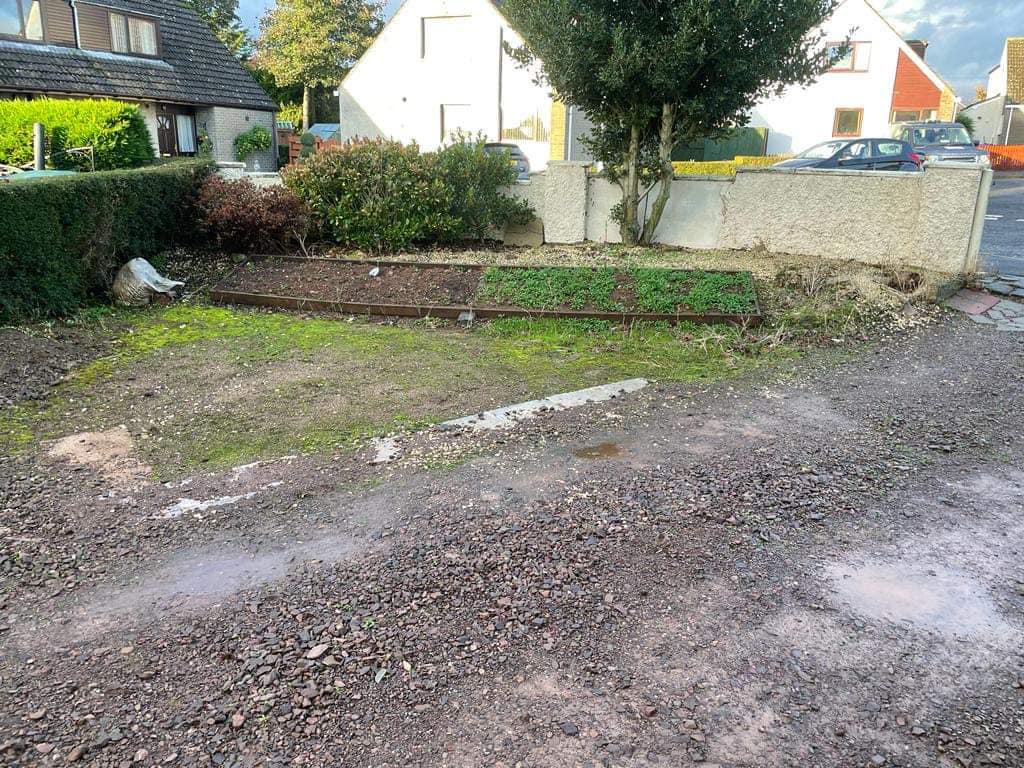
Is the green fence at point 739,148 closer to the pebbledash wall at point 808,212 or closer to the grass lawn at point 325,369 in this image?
the pebbledash wall at point 808,212

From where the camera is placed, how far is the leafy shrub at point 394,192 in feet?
38.5

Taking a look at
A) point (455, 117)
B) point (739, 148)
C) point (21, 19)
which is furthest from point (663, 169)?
point (739, 148)

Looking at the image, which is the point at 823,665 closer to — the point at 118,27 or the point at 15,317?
the point at 15,317

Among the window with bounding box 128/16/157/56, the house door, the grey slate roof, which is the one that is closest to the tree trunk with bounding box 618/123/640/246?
the grey slate roof

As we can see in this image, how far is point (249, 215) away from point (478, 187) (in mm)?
3448

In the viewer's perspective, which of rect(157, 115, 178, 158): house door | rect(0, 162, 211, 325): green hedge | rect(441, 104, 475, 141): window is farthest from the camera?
rect(441, 104, 475, 141): window

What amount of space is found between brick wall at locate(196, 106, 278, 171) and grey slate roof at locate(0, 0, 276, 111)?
34 centimetres

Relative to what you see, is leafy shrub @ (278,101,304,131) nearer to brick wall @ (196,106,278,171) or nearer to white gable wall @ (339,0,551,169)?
white gable wall @ (339,0,551,169)

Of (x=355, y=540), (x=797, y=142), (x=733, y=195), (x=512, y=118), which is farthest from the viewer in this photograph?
(x=797, y=142)

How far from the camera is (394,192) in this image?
11.7 metres

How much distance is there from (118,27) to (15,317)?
660 inches

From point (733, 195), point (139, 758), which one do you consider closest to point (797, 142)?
point (733, 195)

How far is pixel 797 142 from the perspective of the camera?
33281 millimetres

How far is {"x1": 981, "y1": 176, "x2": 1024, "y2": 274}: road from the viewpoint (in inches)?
456
